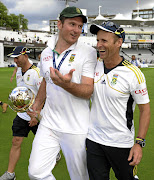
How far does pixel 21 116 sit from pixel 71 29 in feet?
6.38

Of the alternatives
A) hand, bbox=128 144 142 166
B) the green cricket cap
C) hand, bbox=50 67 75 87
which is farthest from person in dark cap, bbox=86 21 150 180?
hand, bbox=50 67 75 87

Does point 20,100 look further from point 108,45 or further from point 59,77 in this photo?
point 108,45

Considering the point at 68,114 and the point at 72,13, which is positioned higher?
the point at 72,13

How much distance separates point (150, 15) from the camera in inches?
5241

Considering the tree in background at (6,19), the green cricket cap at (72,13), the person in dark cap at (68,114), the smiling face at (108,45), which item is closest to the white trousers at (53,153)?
A: the person in dark cap at (68,114)

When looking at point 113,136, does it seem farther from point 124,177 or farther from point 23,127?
point 23,127

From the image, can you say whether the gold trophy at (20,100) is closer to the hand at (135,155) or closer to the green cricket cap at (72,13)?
the green cricket cap at (72,13)

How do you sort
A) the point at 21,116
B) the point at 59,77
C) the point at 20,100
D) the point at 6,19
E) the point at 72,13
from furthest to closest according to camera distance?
the point at 6,19 → the point at 21,116 → the point at 20,100 → the point at 72,13 → the point at 59,77

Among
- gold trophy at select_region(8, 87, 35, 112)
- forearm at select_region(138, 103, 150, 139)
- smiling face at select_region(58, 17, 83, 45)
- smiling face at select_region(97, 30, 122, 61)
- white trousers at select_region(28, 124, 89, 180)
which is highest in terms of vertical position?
smiling face at select_region(58, 17, 83, 45)

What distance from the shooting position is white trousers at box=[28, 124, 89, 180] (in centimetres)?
291

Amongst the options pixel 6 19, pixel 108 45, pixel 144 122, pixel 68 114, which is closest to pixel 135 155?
pixel 144 122

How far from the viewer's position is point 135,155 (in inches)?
100

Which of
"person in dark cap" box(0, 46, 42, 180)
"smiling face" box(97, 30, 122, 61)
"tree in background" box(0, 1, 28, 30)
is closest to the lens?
"smiling face" box(97, 30, 122, 61)

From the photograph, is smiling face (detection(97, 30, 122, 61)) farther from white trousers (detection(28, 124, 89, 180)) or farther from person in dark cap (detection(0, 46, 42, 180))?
person in dark cap (detection(0, 46, 42, 180))
